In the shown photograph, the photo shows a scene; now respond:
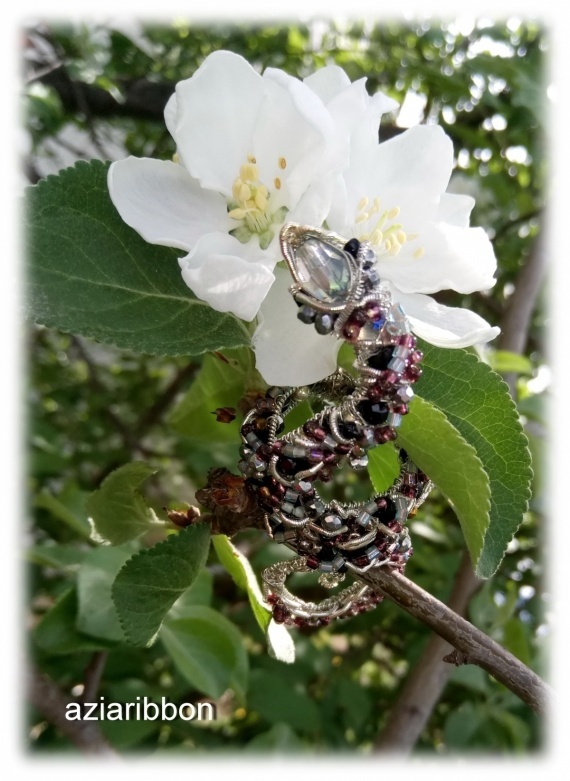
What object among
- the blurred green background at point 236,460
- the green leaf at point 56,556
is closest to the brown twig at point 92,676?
the blurred green background at point 236,460

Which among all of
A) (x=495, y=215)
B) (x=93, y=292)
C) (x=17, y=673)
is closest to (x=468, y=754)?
(x=17, y=673)

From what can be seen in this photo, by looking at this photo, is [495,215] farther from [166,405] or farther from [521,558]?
[166,405]

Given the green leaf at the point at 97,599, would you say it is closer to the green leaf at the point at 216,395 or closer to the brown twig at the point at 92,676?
the brown twig at the point at 92,676

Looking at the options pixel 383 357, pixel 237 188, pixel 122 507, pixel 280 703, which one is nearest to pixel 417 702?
pixel 280 703

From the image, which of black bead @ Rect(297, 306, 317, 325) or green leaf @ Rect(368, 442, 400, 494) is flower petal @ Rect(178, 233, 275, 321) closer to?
black bead @ Rect(297, 306, 317, 325)

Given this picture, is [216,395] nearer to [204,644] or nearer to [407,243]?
[407,243]

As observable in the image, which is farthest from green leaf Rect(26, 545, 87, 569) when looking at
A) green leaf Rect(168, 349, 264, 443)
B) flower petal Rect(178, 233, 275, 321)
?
flower petal Rect(178, 233, 275, 321)
